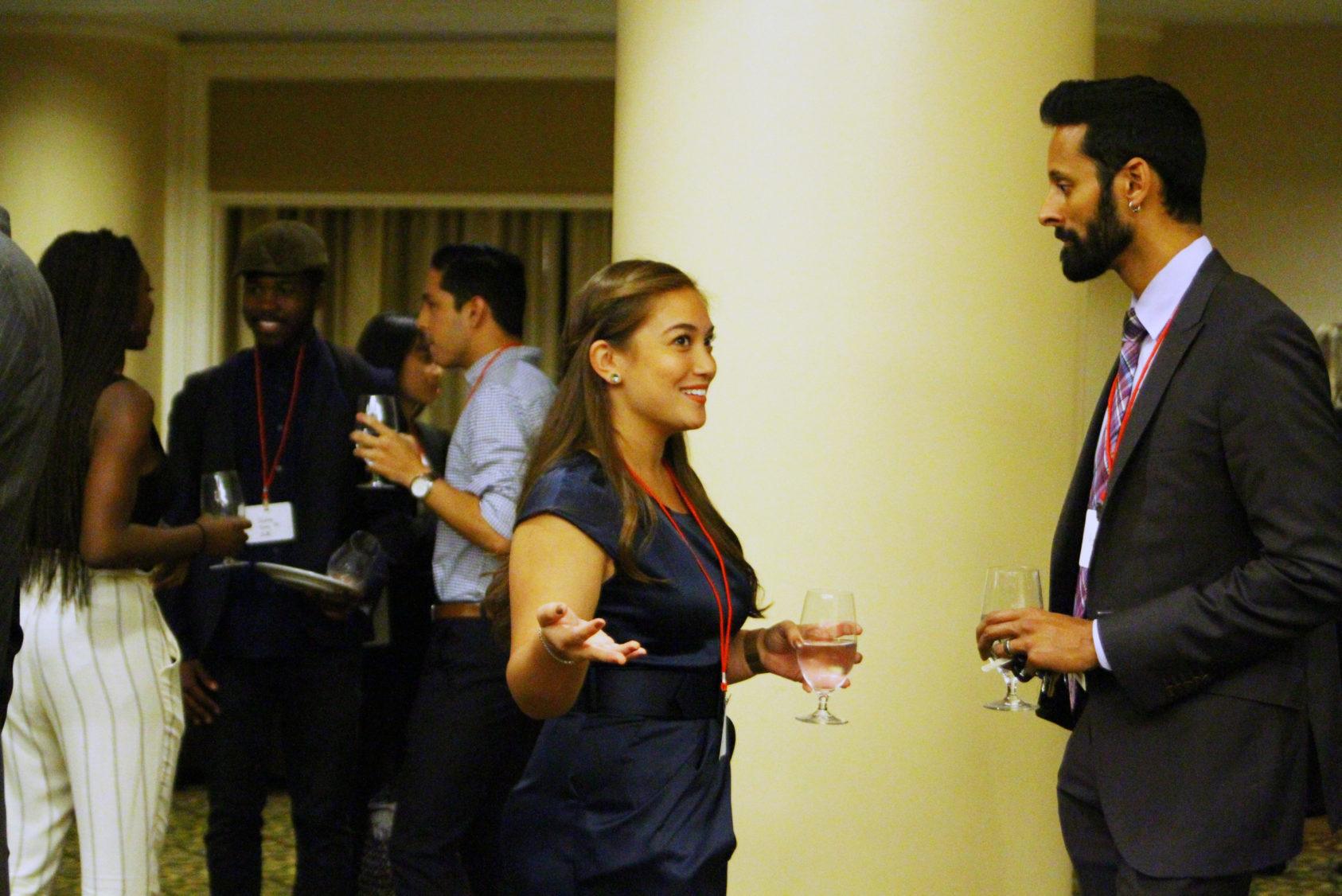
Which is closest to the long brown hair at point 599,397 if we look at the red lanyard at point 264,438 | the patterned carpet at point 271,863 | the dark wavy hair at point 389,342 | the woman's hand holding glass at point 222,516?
the woman's hand holding glass at point 222,516

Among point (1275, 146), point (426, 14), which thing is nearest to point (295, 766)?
point (426, 14)

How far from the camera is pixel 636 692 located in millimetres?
2322

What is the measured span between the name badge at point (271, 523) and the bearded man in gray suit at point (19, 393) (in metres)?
1.92

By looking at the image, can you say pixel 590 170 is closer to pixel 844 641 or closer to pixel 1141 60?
pixel 1141 60

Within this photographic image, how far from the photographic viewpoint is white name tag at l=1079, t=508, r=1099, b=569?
237 centimetres

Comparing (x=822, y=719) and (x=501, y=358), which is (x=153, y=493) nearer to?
(x=501, y=358)

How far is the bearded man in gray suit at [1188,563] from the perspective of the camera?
2.16 m

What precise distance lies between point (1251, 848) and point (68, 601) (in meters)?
2.35

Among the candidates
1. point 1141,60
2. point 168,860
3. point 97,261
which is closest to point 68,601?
point 97,261

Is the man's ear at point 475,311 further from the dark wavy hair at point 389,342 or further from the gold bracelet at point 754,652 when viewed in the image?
the gold bracelet at point 754,652

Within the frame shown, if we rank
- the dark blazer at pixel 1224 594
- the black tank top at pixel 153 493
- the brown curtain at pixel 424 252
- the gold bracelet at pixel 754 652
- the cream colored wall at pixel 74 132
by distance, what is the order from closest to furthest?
1. the dark blazer at pixel 1224 594
2. the gold bracelet at pixel 754 652
3. the black tank top at pixel 153 493
4. the cream colored wall at pixel 74 132
5. the brown curtain at pixel 424 252

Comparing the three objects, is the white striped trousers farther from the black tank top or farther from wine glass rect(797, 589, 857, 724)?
wine glass rect(797, 589, 857, 724)

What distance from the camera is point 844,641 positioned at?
238cm

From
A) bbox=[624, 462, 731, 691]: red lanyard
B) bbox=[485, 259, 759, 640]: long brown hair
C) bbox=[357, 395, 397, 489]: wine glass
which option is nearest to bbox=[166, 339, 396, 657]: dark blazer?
bbox=[357, 395, 397, 489]: wine glass
